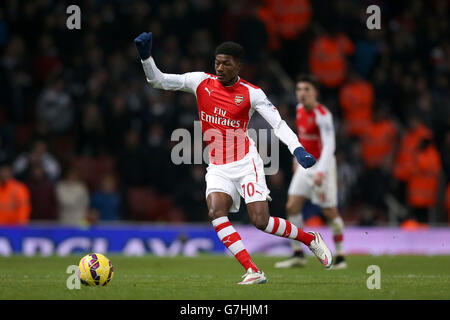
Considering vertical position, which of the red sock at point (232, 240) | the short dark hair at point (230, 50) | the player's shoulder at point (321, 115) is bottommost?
the red sock at point (232, 240)

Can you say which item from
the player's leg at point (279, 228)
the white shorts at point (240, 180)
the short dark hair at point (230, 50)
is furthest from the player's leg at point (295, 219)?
the short dark hair at point (230, 50)

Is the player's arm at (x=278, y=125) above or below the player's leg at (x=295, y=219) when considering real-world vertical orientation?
above

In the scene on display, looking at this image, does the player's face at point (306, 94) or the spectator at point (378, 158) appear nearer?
the player's face at point (306, 94)

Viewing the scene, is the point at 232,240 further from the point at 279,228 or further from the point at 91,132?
the point at 91,132

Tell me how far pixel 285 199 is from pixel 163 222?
96.3 inches

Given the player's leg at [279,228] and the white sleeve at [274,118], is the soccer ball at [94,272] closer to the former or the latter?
the player's leg at [279,228]

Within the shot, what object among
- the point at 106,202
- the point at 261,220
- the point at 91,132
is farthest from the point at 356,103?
the point at 261,220

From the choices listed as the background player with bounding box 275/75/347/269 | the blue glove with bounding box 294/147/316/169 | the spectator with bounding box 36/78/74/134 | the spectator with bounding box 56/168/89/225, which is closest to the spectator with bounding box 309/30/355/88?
the spectator with bounding box 36/78/74/134

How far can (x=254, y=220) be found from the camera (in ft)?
28.5

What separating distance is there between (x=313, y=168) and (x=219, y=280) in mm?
3170

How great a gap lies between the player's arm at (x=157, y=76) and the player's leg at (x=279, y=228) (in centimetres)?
144

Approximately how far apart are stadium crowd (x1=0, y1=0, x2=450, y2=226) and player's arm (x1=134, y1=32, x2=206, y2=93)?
712 cm

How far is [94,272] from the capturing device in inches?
321

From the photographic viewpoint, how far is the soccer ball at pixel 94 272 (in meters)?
8.16
